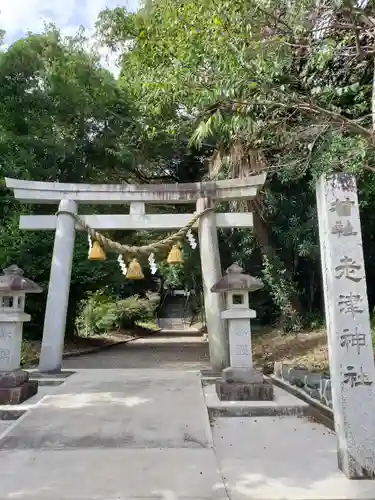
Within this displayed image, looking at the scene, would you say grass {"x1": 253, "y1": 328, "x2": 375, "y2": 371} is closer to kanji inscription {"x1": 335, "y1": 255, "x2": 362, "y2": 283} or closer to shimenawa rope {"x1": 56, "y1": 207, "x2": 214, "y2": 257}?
shimenawa rope {"x1": 56, "y1": 207, "x2": 214, "y2": 257}

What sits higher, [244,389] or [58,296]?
[58,296]

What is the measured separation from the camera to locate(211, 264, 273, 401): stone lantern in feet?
18.0

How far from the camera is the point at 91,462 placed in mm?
3439

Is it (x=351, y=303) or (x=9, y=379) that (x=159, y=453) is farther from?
(x=9, y=379)

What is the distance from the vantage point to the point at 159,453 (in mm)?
3664

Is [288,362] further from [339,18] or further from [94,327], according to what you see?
[94,327]

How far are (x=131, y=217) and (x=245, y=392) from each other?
419cm

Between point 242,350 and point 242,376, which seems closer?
point 242,376

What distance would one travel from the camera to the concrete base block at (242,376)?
5605mm

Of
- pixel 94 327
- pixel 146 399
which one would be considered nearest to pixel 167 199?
pixel 146 399

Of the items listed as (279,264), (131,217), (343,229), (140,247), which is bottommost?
(343,229)

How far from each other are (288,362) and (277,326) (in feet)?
14.1

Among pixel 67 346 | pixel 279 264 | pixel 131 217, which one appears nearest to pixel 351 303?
pixel 131 217

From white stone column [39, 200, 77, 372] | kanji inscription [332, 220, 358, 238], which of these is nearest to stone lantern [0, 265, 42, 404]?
white stone column [39, 200, 77, 372]
